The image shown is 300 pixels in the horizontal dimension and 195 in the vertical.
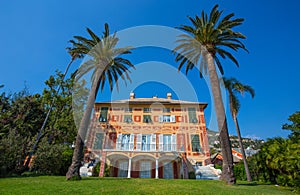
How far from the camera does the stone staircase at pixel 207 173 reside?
662 inches

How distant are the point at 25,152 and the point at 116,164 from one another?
867 cm

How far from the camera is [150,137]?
861 inches

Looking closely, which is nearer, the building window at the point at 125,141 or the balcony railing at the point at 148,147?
the balcony railing at the point at 148,147

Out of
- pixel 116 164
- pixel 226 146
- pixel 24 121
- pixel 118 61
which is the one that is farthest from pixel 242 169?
pixel 24 121

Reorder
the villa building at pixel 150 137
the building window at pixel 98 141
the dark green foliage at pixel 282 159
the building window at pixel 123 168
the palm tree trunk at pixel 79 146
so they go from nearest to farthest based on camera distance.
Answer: the dark green foliage at pixel 282 159 → the palm tree trunk at pixel 79 146 → the villa building at pixel 150 137 → the building window at pixel 123 168 → the building window at pixel 98 141

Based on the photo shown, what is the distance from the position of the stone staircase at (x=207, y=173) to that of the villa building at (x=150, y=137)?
1167 mm

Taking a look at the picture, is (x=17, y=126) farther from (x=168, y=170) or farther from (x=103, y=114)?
(x=168, y=170)

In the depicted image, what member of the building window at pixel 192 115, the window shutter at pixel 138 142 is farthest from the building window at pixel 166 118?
the window shutter at pixel 138 142

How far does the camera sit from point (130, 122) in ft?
75.8

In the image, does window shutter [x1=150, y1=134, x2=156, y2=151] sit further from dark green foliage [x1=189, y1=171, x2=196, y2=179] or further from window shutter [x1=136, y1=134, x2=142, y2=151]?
dark green foliage [x1=189, y1=171, x2=196, y2=179]

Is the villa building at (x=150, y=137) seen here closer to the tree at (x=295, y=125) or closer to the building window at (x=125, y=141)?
the building window at (x=125, y=141)

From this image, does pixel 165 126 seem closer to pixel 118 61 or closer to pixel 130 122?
pixel 130 122

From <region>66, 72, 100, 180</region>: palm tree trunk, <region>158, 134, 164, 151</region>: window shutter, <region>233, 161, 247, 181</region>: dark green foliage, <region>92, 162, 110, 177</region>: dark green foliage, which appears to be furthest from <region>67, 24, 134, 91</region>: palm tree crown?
<region>233, 161, 247, 181</region>: dark green foliage

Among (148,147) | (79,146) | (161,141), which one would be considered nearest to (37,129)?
(79,146)
